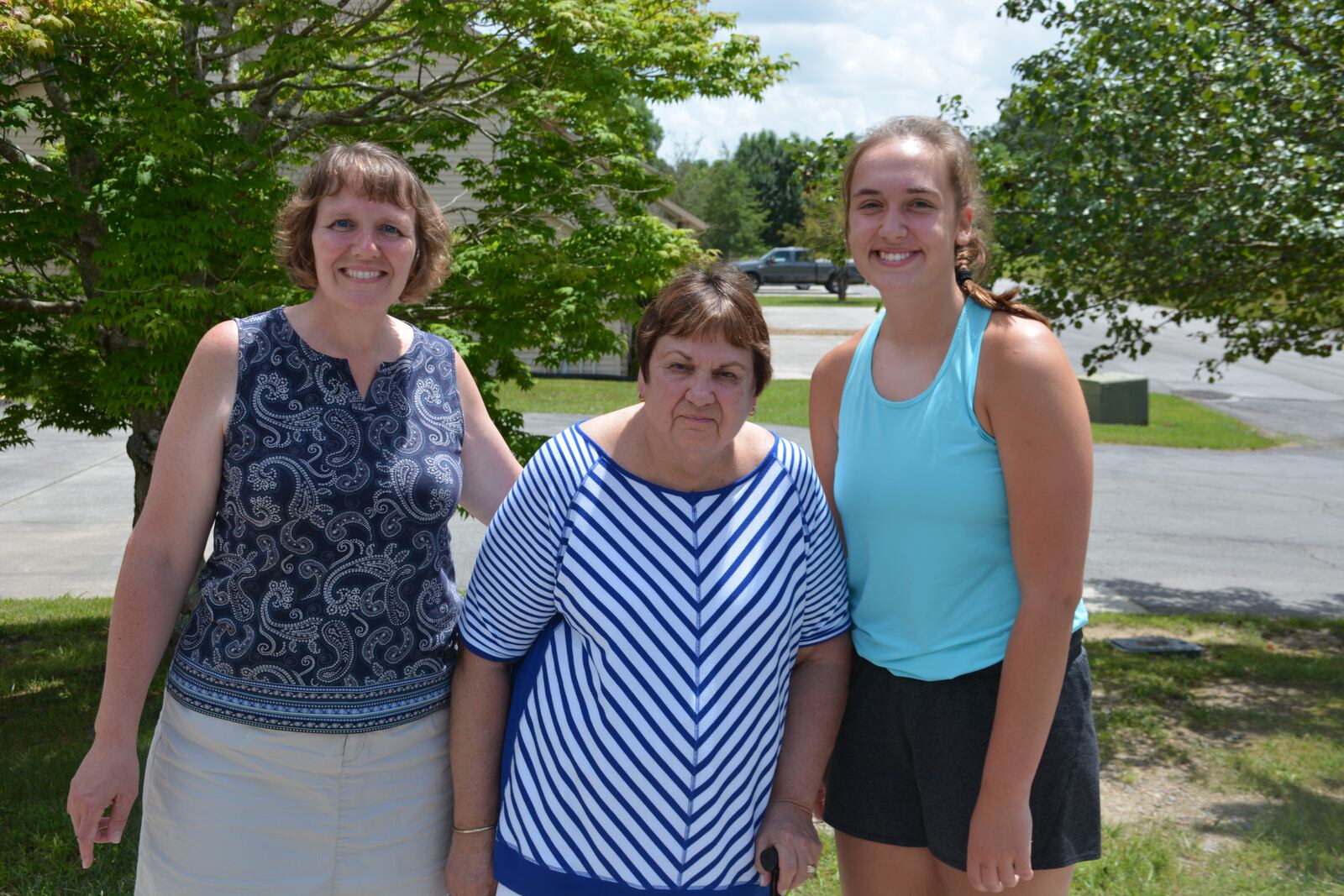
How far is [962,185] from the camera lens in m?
2.12

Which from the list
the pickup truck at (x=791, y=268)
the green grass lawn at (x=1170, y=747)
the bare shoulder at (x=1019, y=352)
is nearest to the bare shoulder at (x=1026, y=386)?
the bare shoulder at (x=1019, y=352)

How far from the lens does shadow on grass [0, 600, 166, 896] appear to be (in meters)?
3.91

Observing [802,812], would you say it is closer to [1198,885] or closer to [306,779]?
[306,779]

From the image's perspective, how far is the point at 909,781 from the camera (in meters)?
2.20

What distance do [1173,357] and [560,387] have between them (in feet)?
56.4

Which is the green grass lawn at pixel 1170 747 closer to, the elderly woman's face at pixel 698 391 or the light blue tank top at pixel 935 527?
the light blue tank top at pixel 935 527

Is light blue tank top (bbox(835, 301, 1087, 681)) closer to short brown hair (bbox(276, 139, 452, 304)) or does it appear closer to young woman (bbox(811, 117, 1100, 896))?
young woman (bbox(811, 117, 1100, 896))

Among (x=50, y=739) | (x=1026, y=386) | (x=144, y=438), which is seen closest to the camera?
(x=1026, y=386)

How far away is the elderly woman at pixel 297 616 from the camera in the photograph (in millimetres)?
2125

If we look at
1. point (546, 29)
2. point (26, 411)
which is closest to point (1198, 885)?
point (546, 29)

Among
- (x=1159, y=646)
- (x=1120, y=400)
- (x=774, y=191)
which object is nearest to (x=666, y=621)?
(x=1159, y=646)

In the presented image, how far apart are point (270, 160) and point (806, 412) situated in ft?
43.1

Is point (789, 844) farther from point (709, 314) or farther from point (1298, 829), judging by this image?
point (1298, 829)

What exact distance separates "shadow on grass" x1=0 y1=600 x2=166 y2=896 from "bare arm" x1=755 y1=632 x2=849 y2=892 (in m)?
2.73
